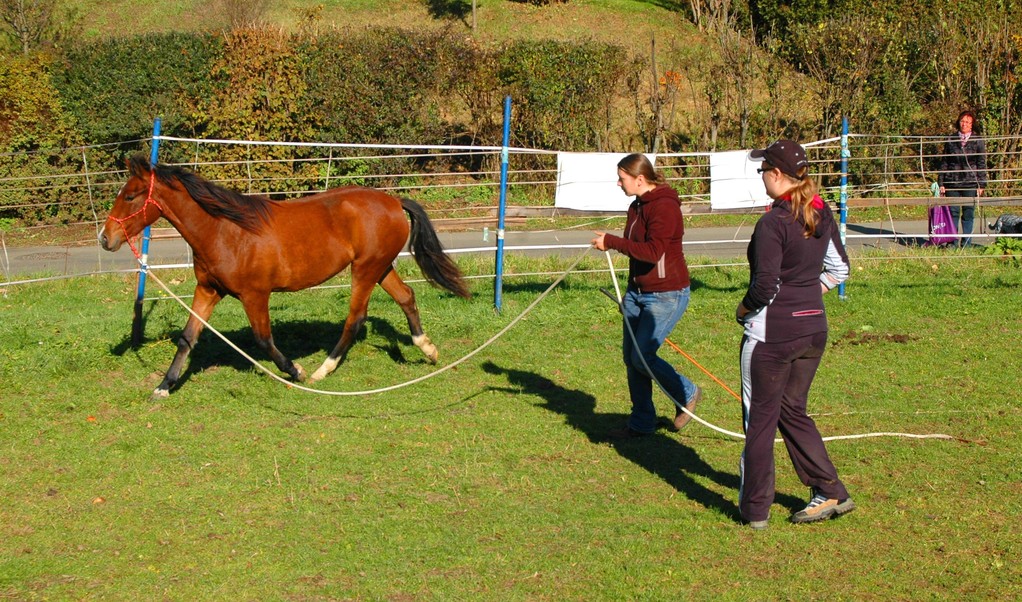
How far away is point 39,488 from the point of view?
6227mm

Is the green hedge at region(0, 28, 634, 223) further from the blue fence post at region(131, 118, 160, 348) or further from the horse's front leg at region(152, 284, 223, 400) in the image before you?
the horse's front leg at region(152, 284, 223, 400)

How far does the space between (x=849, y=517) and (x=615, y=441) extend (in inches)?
71.7

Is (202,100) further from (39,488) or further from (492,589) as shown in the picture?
(492,589)

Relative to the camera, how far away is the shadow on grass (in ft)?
29.3

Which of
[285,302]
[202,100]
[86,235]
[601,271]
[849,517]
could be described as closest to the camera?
[849,517]

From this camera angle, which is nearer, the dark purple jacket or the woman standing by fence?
the dark purple jacket

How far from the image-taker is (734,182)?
446 inches

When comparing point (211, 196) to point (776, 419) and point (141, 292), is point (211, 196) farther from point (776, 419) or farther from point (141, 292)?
point (776, 419)

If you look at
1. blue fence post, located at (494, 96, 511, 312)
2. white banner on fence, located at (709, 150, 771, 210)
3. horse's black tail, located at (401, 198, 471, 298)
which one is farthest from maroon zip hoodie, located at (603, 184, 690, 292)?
white banner on fence, located at (709, 150, 771, 210)

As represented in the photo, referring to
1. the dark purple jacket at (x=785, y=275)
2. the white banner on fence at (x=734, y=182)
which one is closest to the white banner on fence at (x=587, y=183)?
the white banner on fence at (x=734, y=182)

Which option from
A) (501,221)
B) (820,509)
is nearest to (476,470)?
(820,509)

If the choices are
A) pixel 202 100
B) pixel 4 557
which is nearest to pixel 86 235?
pixel 202 100

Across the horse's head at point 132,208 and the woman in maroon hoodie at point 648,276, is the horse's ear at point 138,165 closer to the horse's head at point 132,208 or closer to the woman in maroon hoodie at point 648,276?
the horse's head at point 132,208

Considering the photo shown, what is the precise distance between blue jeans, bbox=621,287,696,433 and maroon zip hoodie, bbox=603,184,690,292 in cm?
9
